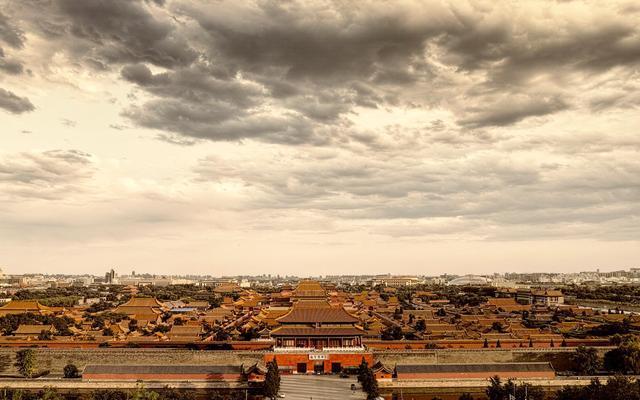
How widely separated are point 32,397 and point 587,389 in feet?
119

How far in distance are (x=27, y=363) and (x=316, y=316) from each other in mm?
24256

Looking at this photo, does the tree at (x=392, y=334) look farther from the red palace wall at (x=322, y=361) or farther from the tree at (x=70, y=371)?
the tree at (x=70, y=371)

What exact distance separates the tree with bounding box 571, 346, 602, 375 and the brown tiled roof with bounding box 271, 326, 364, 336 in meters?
18.9

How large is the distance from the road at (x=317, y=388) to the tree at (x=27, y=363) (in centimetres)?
2075

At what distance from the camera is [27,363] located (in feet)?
156

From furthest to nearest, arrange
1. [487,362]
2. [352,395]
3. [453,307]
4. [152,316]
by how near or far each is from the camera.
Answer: [453,307] < [152,316] < [487,362] < [352,395]

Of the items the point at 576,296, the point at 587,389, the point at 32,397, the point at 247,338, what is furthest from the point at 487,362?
the point at 576,296

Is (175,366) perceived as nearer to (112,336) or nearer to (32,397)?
(32,397)

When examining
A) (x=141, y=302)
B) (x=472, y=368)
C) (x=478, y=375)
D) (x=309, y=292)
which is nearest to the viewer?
(x=478, y=375)

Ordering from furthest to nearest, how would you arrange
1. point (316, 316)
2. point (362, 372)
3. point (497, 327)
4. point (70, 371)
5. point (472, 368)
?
point (497, 327), point (316, 316), point (70, 371), point (472, 368), point (362, 372)

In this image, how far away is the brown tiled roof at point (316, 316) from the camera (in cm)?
5175

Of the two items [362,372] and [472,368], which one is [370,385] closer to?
[362,372]

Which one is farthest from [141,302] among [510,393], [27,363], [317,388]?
[510,393]

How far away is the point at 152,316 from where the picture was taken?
84188 mm
